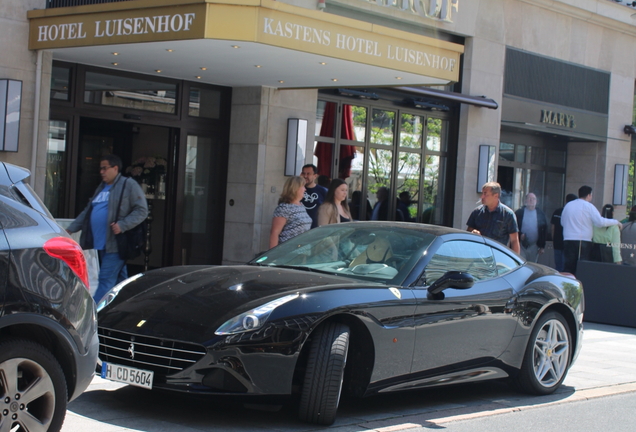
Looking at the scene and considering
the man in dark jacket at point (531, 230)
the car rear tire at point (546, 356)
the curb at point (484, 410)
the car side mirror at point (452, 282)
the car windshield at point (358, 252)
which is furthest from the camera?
the man in dark jacket at point (531, 230)

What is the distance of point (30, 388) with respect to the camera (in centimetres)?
407

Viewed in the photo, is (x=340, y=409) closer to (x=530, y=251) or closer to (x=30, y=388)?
(x=30, y=388)

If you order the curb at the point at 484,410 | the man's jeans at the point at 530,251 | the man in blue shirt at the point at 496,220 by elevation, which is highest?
the man in blue shirt at the point at 496,220

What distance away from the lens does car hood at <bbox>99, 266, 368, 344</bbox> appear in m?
5.22

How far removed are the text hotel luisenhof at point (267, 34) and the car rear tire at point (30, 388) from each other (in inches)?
216

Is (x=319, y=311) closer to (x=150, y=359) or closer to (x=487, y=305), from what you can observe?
(x=150, y=359)

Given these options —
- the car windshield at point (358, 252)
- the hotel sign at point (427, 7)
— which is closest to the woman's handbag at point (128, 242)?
the car windshield at point (358, 252)

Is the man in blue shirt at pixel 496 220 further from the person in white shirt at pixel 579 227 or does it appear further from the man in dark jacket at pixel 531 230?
the man in dark jacket at pixel 531 230

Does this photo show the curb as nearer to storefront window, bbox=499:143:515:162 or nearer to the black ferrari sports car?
the black ferrari sports car

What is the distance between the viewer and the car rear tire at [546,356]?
7016 mm

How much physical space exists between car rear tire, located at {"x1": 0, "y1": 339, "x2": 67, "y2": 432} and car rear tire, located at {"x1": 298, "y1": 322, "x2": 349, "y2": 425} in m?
1.60

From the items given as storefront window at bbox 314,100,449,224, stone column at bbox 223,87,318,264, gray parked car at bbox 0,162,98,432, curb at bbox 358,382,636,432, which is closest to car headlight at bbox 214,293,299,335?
gray parked car at bbox 0,162,98,432

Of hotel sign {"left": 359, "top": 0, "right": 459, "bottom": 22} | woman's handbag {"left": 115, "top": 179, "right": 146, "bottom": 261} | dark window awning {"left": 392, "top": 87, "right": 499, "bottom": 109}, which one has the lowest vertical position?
woman's handbag {"left": 115, "top": 179, "right": 146, "bottom": 261}

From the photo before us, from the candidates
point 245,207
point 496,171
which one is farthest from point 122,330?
point 496,171
